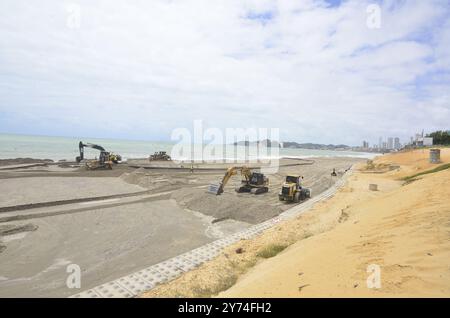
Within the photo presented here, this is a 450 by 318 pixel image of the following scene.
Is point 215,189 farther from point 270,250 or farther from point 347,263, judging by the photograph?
point 347,263

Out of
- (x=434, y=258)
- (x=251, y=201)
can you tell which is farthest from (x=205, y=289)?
(x=251, y=201)

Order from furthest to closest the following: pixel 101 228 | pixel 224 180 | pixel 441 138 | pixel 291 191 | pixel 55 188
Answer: pixel 441 138, pixel 55 188, pixel 224 180, pixel 291 191, pixel 101 228

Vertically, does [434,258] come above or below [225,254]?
above

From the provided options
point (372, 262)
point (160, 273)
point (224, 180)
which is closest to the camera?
point (372, 262)

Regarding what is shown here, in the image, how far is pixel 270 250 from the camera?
11.2 metres

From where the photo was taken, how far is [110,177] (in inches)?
1459

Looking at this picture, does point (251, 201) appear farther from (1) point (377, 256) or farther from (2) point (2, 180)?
(2) point (2, 180)

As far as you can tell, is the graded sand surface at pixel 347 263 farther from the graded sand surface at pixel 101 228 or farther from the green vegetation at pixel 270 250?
the graded sand surface at pixel 101 228

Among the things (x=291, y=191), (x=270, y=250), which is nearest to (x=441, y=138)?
(x=291, y=191)

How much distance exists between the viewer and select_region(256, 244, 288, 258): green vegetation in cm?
→ 1084

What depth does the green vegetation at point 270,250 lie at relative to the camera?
10.8 m

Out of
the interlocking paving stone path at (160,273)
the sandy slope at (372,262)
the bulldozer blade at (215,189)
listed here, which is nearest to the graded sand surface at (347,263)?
the sandy slope at (372,262)
